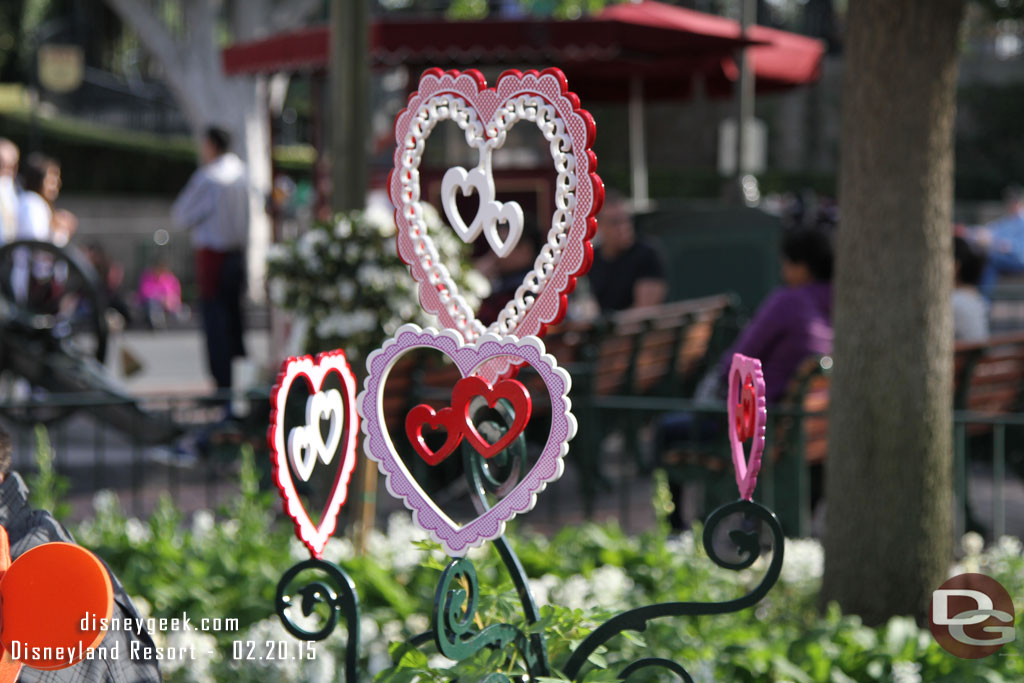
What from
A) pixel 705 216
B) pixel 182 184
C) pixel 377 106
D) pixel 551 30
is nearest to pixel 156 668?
pixel 551 30

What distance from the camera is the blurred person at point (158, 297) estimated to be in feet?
57.2

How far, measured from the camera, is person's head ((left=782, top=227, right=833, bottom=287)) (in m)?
5.46

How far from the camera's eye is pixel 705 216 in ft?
33.8

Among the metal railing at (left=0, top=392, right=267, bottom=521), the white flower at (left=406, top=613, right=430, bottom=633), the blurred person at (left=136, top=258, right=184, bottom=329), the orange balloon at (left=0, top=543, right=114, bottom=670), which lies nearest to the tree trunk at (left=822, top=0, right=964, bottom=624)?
the white flower at (left=406, top=613, right=430, bottom=633)

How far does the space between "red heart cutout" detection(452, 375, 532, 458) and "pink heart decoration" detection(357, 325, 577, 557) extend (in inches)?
1.6

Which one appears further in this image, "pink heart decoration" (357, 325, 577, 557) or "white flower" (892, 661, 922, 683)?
"white flower" (892, 661, 922, 683)

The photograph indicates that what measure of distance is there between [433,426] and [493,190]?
14.6 inches

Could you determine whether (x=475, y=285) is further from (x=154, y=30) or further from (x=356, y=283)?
(x=154, y=30)

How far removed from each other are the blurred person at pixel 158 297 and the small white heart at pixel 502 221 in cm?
1583

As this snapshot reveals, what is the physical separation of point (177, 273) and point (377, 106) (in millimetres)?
8685

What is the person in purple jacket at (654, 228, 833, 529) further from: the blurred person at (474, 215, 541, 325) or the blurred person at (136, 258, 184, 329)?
the blurred person at (136, 258, 184, 329)

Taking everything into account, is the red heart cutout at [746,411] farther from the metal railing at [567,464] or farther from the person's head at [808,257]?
the person's head at [808,257]

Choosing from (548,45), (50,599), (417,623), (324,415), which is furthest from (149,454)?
(50,599)

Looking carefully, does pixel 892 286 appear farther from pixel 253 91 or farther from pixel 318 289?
pixel 253 91
